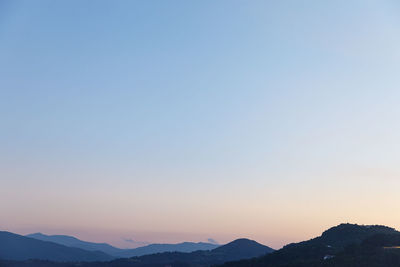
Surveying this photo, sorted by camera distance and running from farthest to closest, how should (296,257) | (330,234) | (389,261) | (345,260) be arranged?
(330,234)
(296,257)
(345,260)
(389,261)

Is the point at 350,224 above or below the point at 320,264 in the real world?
above

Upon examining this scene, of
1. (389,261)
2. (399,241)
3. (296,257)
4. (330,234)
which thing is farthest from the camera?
(330,234)

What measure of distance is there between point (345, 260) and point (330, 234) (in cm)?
8326

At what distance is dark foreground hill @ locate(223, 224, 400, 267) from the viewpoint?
343ft

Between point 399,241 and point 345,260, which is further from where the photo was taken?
point 399,241

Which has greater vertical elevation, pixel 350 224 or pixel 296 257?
pixel 350 224

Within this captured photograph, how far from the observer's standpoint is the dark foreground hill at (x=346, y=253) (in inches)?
4112

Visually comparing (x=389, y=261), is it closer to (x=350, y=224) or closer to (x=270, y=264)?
(x=270, y=264)

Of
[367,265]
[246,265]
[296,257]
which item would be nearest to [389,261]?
[367,265]

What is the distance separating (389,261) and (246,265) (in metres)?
56.5

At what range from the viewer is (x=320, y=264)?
11081cm

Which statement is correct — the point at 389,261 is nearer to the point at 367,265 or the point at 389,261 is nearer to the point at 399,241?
the point at 367,265

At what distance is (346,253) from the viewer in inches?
4678

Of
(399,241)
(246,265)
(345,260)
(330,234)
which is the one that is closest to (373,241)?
(399,241)
